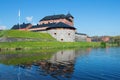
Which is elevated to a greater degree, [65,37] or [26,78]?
[65,37]

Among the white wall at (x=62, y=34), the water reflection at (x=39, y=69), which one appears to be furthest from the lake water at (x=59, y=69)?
the white wall at (x=62, y=34)

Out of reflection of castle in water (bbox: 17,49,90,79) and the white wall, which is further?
the white wall

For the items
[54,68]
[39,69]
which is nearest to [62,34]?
[54,68]

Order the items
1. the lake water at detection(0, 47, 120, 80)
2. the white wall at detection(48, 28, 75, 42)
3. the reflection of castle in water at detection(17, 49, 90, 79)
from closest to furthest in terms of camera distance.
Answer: the lake water at detection(0, 47, 120, 80) < the reflection of castle in water at detection(17, 49, 90, 79) < the white wall at detection(48, 28, 75, 42)

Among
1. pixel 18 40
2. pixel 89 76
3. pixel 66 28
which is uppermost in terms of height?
pixel 66 28

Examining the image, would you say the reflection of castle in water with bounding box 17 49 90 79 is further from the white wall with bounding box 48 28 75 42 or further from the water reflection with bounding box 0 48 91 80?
the white wall with bounding box 48 28 75 42

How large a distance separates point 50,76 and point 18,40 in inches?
1702

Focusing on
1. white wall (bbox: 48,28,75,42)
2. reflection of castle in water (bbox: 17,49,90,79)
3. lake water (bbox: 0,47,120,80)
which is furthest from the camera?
white wall (bbox: 48,28,75,42)

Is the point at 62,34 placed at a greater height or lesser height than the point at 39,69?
greater

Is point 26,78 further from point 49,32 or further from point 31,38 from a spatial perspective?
point 49,32

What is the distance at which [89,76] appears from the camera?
1529 centimetres

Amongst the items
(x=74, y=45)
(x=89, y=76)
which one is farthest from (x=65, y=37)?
(x=89, y=76)

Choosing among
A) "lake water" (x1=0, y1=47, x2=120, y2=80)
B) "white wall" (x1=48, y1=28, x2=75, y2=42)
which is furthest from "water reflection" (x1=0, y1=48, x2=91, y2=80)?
"white wall" (x1=48, y1=28, x2=75, y2=42)

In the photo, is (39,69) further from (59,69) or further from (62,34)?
(62,34)
